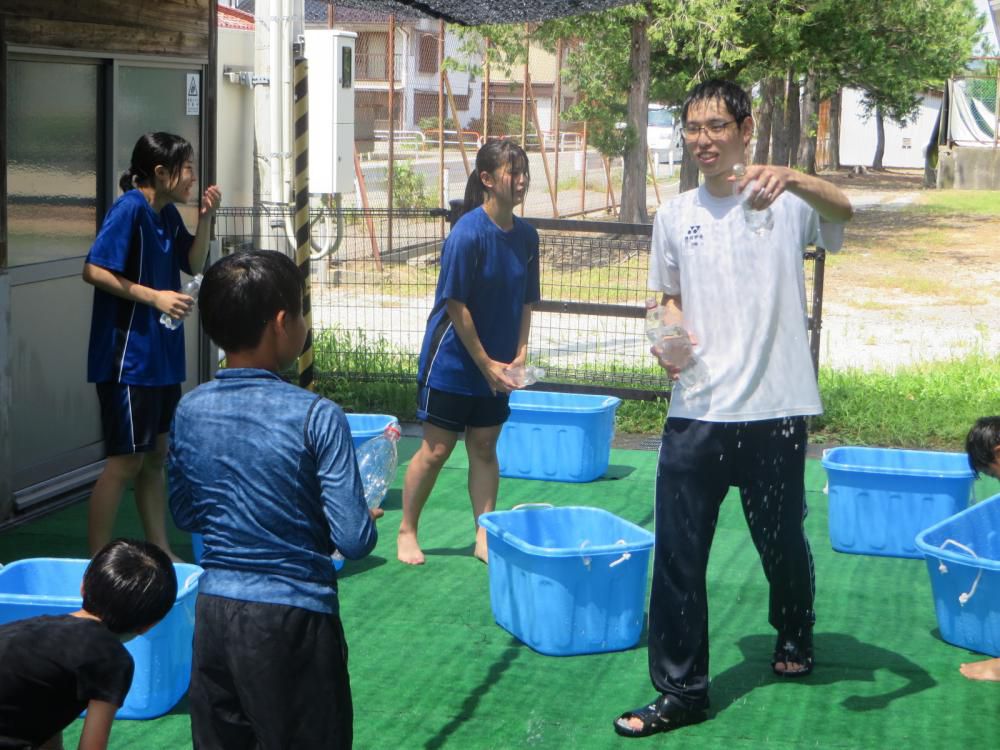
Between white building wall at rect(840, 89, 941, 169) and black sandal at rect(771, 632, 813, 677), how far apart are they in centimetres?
4973

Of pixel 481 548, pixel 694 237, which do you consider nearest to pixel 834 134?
pixel 481 548

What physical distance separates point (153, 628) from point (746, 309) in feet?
6.63

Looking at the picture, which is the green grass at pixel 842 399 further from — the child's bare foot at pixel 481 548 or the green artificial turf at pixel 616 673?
the child's bare foot at pixel 481 548

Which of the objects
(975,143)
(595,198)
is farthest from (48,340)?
(975,143)

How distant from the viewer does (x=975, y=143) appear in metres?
37.1

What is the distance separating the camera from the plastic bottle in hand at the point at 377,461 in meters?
6.19

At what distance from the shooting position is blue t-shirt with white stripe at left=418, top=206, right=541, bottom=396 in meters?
5.43

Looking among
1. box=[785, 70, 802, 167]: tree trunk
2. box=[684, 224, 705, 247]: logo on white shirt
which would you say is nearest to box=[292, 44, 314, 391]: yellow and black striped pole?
box=[684, 224, 705, 247]: logo on white shirt

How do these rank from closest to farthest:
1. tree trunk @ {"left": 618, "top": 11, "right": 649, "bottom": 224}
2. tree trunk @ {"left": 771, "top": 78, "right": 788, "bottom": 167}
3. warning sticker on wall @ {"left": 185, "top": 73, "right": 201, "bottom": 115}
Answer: warning sticker on wall @ {"left": 185, "top": 73, "right": 201, "bottom": 115}
tree trunk @ {"left": 618, "top": 11, "right": 649, "bottom": 224}
tree trunk @ {"left": 771, "top": 78, "right": 788, "bottom": 167}

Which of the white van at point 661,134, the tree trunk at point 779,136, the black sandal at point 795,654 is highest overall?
the white van at point 661,134

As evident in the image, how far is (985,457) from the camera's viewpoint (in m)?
4.61

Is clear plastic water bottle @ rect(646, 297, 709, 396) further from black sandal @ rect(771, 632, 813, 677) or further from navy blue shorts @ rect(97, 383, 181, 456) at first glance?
navy blue shorts @ rect(97, 383, 181, 456)

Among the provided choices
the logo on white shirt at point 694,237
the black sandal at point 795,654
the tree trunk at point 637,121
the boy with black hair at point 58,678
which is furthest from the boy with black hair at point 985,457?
the tree trunk at point 637,121

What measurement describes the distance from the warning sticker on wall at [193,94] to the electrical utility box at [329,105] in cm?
360
